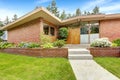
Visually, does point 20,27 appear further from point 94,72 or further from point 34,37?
point 94,72

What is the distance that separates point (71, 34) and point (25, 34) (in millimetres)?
5201

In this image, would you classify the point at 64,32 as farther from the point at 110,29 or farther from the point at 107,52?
the point at 107,52

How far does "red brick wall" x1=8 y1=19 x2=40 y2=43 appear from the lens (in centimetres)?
1329

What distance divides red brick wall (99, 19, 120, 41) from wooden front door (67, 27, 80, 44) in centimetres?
254

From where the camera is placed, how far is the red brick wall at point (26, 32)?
1329 centimetres

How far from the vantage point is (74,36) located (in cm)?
Result: 1614

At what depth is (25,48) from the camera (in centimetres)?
1077

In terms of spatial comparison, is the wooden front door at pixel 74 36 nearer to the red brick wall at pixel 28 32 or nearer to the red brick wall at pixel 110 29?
the red brick wall at pixel 28 32

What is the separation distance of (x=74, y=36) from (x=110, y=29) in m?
3.95

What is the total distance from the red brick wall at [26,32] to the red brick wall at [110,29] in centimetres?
659

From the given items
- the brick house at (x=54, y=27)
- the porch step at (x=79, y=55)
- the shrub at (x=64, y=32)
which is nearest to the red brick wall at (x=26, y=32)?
the brick house at (x=54, y=27)

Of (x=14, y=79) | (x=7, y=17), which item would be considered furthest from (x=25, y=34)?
(x=7, y=17)

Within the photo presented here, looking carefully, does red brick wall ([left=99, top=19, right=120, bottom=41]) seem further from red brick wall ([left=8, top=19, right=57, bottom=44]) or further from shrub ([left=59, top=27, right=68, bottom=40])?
red brick wall ([left=8, top=19, right=57, bottom=44])

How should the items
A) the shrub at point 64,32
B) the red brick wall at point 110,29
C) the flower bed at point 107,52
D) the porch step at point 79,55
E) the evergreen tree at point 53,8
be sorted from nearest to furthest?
the porch step at point 79,55
the flower bed at point 107,52
the red brick wall at point 110,29
the shrub at point 64,32
the evergreen tree at point 53,8
